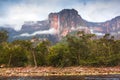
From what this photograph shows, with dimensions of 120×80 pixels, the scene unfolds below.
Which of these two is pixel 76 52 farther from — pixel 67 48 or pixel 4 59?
pixel 4 59

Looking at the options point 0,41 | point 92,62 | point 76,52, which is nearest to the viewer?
point 92,62

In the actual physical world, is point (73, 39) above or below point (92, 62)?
above

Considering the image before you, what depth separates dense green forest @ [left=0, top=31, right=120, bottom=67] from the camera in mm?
124625

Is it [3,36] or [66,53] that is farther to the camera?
[3,36]

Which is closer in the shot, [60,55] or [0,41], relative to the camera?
[60,55]

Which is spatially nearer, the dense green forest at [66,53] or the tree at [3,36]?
the dense green forest at [66,53]

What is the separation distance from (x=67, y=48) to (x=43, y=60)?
11.4 metres

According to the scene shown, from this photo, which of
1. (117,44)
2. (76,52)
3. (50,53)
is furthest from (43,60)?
(117,44)

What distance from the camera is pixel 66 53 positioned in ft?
411

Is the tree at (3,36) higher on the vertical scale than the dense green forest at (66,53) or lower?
higher

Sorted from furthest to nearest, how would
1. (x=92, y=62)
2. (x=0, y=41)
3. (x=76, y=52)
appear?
(x=0, y=41)
(x=76, y=52)
(x=92, y=62)

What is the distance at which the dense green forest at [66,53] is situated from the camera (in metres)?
125

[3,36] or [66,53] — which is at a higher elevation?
[3,36]

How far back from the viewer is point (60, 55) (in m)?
126
